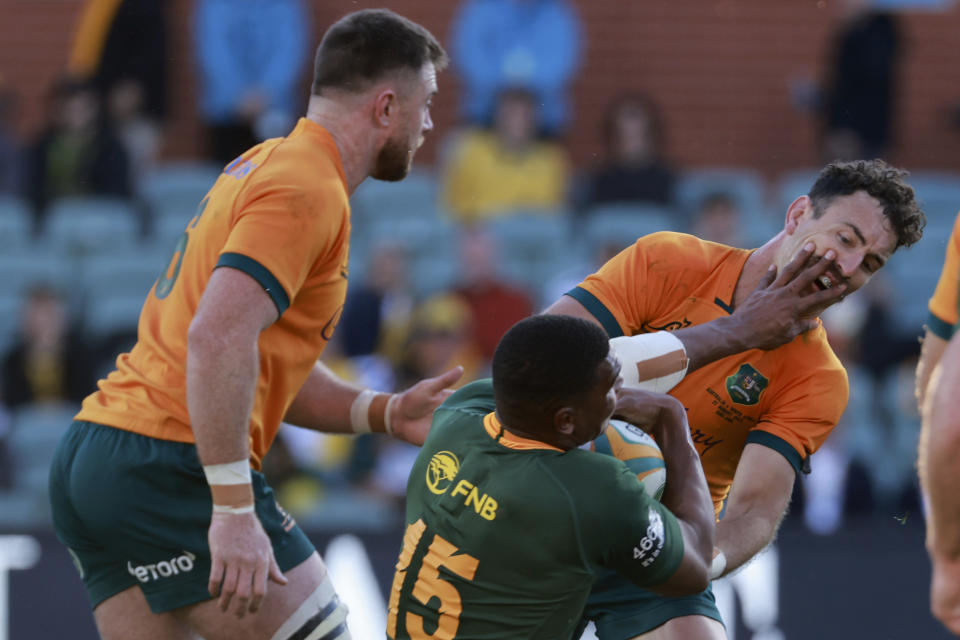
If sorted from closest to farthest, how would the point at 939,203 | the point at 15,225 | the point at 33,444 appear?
the point at 33,444 → the point at 15,225 → the point at 939,203

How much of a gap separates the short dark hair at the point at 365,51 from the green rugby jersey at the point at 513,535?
3.32 feet

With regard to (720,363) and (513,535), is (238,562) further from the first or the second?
(720,363)

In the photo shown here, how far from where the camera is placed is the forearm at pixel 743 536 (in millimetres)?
3855

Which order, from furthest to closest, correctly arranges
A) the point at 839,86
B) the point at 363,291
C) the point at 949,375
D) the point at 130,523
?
the point at 839,86 → the point at 363,291 → the point at 130,523 → the point at 949,375

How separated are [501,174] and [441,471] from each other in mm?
6627

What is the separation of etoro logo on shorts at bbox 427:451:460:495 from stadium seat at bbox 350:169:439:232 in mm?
6556

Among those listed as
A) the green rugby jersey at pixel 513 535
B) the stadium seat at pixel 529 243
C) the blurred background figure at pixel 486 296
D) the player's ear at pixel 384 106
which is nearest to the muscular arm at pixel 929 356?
the green rugby jersey at pixel 513 535

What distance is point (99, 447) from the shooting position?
3756 mm

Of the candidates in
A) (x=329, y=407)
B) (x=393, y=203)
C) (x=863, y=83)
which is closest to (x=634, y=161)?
(x=393, y=203)

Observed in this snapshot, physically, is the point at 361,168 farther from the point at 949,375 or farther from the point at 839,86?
the point at 839,86

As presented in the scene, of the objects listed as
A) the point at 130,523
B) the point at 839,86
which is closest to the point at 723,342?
the point at 130,523

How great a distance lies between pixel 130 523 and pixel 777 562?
4115 millimetres

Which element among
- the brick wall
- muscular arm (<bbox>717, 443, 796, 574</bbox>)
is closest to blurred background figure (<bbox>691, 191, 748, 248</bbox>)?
the brick wall

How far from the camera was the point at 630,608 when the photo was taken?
4.18 m
